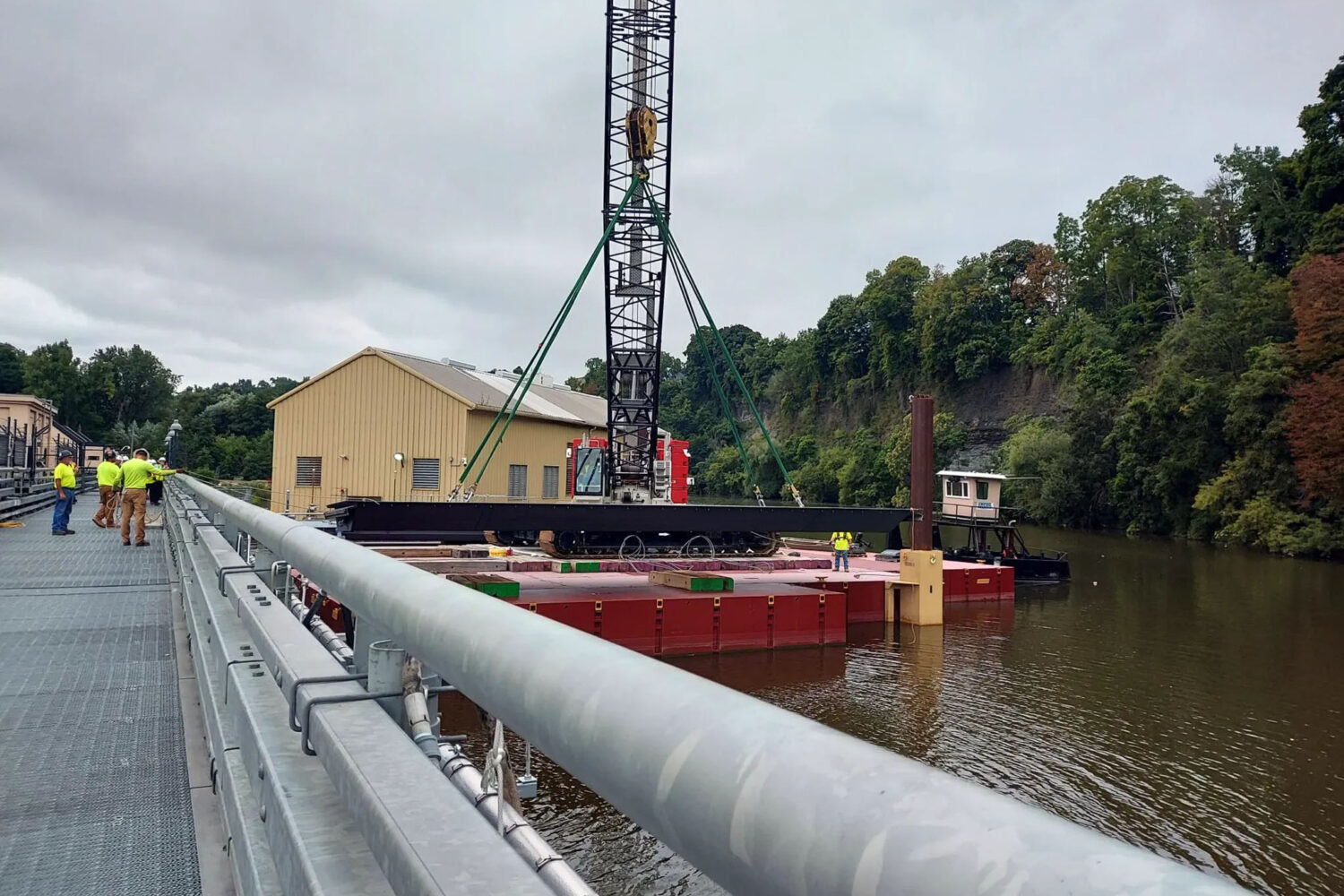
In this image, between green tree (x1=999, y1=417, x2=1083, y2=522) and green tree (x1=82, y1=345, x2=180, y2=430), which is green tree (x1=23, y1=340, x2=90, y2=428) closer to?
green tree (x1=82, y1=345, x2=180, y2=430)

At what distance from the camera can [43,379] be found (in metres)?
84.8

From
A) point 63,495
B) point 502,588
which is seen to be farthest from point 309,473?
point 502,588

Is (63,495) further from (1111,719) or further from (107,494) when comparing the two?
(1111,719)

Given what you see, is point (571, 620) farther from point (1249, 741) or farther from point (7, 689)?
point (7, 689)

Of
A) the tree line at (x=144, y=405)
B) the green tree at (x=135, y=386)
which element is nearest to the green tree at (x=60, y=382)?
the tree line at (x=144, y=405)

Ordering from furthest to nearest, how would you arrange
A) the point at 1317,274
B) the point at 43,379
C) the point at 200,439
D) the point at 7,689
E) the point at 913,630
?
the point at 43,379 < the point at 200,439 < the point at 1317,274 < the point at 913,630 < the point at 7,689

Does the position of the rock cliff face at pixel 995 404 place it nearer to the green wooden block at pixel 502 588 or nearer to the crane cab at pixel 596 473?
the crane cab at pixel 596 473

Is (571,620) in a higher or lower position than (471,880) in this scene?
lower

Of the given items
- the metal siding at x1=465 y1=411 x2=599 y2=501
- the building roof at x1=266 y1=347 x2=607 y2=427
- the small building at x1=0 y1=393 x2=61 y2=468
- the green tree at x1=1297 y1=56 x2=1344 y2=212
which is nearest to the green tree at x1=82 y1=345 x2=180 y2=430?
the small building at x1=0 y1=393 x2=61 y2=468

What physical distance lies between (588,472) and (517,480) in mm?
7482

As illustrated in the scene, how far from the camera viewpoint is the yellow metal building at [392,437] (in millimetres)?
31172

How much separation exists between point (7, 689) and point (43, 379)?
317 ft

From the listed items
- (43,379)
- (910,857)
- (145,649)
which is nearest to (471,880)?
(910,857)

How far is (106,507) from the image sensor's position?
17.0 m
